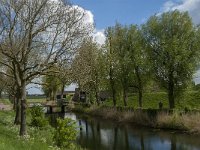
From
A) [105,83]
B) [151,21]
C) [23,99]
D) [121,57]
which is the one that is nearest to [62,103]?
[105,83]

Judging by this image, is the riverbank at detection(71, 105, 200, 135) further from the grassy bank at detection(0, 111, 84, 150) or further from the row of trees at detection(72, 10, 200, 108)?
the grassy bank at detection(0, 111, 84, 150)

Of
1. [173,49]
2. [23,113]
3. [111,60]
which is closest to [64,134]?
[23,113]

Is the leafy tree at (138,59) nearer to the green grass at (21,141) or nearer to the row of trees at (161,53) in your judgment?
the row of trees at (161,53)

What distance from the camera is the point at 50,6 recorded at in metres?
24.9

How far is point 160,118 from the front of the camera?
46375 mm

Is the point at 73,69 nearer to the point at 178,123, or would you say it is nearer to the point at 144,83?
the point at 178,123

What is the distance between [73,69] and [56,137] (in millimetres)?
4600

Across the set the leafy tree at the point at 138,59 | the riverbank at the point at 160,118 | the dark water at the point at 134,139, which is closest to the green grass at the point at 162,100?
the leafy tree at the point at 138,59

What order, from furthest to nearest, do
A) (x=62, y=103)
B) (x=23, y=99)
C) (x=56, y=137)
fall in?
(x=62, y=103), (x=23, y=99), (x=56, y=137)

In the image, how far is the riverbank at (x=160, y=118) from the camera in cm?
4147

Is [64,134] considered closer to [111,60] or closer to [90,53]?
[90,53]

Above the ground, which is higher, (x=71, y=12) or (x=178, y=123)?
(x=71, y=12)

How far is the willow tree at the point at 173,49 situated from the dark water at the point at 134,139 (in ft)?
28.6

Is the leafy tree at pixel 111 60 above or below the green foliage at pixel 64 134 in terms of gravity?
above
